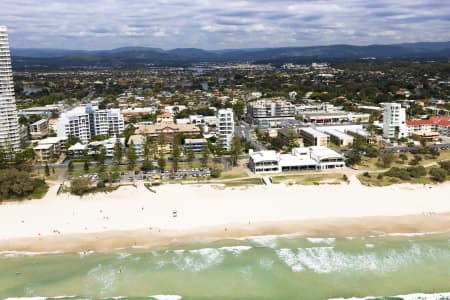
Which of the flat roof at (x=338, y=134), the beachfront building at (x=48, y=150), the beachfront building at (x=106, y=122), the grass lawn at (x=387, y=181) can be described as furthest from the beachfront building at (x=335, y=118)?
the beachfront building at (x=48, y=150)

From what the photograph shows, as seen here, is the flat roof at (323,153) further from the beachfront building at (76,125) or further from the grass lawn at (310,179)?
the beachfront building at (76,125)

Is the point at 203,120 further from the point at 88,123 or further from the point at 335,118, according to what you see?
the point at 335,118

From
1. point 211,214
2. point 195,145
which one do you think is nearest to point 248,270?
point 211,214

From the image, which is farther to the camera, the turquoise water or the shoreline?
the shoreline

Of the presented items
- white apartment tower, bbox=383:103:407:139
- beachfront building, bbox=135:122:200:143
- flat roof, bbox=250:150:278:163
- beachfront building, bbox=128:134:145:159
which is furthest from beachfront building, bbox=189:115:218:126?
white apartment tower, bbox=383:103:407:139

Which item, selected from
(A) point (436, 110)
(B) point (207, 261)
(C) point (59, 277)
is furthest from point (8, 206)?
(A) point (436, 110)

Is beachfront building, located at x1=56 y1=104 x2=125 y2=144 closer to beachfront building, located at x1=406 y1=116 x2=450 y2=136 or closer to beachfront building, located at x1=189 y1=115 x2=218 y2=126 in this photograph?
beachfront building, located at x1=189 y1=115 x2=218 y2=126
